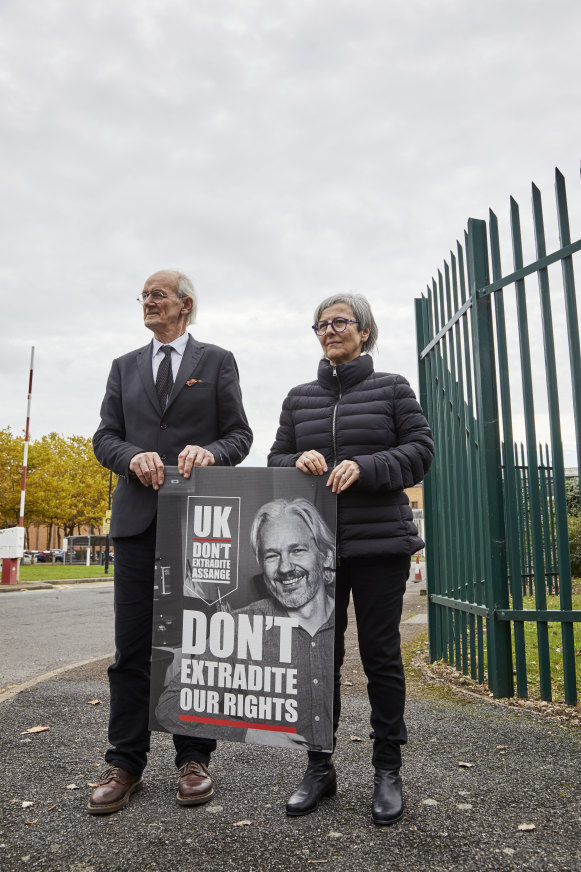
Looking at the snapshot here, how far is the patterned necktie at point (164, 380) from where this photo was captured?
10.1 feet

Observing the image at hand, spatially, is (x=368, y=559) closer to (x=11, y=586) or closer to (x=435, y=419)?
(x=435, y=419)

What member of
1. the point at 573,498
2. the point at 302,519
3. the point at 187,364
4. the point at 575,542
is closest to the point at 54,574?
the point at 573,498

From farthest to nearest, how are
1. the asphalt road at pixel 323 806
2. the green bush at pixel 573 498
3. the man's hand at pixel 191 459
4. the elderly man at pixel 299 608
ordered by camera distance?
the green bush at pixel 573 498
the man's hand at pixel 191 459
the elderly man at pixel 299 608
the asphalt road at pixel 323 806

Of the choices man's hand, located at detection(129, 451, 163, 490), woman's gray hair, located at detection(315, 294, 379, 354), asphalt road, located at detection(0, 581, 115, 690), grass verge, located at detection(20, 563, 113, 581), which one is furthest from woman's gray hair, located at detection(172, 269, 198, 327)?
grass verge, located at detection(20, 563, 113, 581)

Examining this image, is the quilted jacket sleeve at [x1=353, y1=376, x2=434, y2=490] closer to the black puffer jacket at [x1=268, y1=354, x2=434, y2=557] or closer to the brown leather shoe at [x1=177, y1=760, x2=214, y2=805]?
the black puffer jacket at [x1=268, y1=354, x2=434, y2=557]

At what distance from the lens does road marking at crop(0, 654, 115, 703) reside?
4.62m

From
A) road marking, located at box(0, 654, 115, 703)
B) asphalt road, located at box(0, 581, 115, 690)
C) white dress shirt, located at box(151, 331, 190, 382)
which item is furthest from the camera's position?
asphalt road, located at box(0, 581, 115, 690)

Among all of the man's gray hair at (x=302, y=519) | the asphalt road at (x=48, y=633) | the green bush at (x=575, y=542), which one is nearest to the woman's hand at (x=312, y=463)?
the man's gray hair at (x=302, y=519)

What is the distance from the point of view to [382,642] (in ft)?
8.73

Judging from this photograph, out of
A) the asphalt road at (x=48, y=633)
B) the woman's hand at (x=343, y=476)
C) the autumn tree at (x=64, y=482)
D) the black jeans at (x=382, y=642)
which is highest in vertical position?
the autumn tree at (x=64, y=482)

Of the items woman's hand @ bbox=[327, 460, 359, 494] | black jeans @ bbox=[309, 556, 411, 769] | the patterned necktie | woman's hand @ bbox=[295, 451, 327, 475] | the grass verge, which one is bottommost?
the grass verge

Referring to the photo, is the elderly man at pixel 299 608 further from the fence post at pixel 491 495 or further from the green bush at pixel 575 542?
the green bush at pixel 575 542

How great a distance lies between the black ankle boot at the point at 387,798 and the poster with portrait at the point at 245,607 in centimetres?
28

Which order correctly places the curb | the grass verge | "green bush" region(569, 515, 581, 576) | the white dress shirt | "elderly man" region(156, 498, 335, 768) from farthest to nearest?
the grass verge → the curb → "green bush" region(569, 515, 581, 576) → the white dress shirt → "elderly man" region(156, 498, 335, 768)
